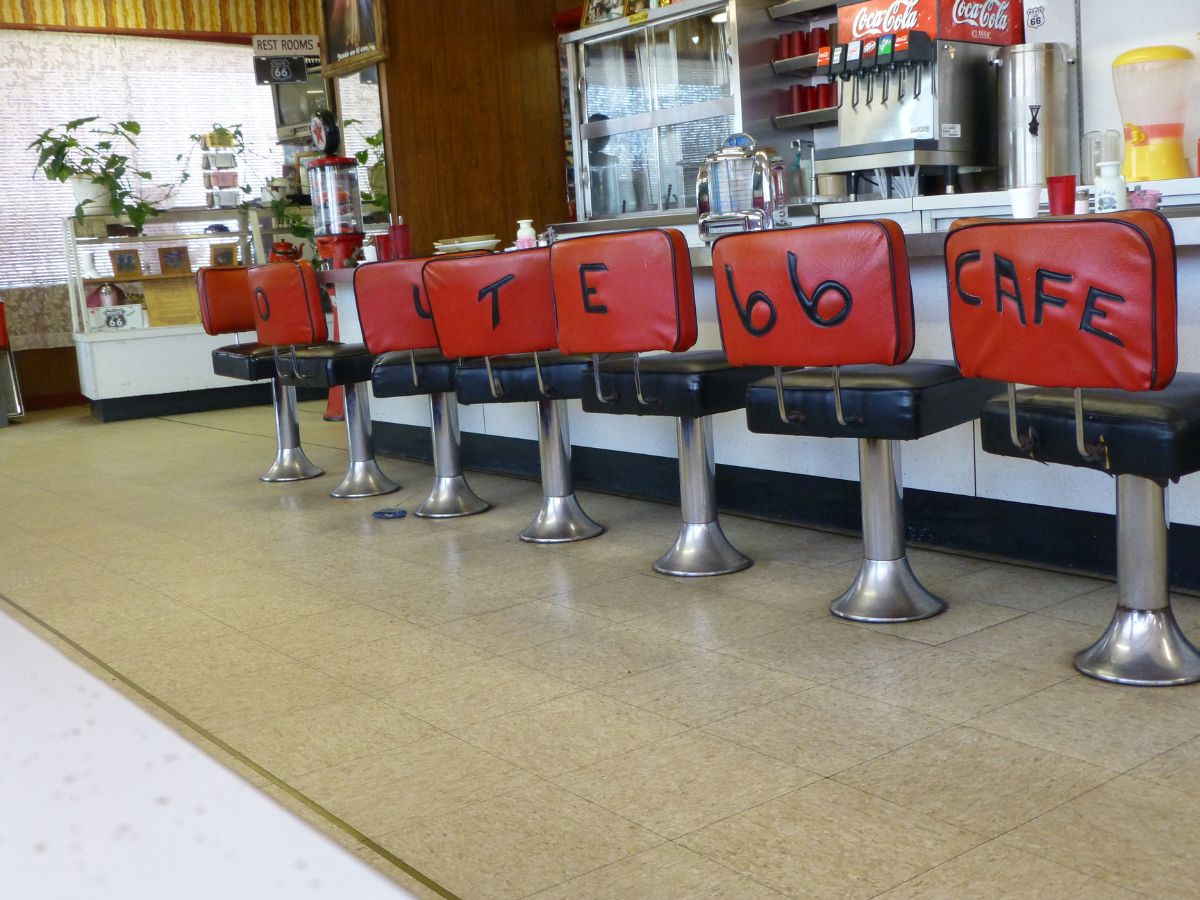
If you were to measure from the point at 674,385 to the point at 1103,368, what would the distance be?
127 cm

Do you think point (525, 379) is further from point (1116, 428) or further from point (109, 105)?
point (109, 105)

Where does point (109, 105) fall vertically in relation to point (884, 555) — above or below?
above

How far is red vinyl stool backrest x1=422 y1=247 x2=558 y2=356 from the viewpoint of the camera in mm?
3830

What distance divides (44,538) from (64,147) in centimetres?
474

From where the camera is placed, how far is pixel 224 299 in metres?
5.81

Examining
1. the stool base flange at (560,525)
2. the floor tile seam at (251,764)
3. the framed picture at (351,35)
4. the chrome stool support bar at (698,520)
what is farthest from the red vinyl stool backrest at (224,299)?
the chrome stool support bar at (698,520)

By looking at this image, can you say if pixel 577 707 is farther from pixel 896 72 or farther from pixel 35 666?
pixel 896 72

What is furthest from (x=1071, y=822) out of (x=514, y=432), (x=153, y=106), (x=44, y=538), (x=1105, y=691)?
(x=153, y=106)

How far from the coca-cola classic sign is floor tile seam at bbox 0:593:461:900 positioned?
150 inches

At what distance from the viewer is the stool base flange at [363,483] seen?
17.0ft

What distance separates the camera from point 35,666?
66cm

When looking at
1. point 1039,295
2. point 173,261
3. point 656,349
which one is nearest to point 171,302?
point 173,261

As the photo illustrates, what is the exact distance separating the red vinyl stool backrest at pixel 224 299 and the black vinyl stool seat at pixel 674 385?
9.26ft

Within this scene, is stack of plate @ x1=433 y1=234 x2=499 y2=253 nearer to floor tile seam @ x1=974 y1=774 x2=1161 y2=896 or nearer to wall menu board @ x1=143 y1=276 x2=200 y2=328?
wall menu board @ x1=143 y1=276 x2=200 y2=328
